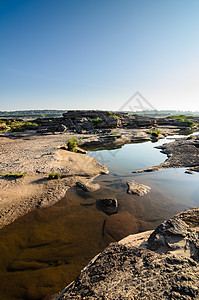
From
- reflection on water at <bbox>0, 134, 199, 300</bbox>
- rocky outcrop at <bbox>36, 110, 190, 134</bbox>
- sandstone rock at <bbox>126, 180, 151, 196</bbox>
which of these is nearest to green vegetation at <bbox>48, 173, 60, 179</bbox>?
reflection on water at <bbox>0, 134, 199, 300</bbox>

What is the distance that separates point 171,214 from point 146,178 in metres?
3.34

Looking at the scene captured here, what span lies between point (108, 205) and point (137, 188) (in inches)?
86.5

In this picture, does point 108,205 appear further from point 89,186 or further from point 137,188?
point 137,188

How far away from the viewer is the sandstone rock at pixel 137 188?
6.94 m

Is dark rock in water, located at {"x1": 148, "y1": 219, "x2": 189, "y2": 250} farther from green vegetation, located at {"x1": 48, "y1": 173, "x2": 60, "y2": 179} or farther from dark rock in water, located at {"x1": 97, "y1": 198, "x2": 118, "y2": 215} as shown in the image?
green vegetation, located at {"x1": 48, "y1": 173, "x2": 60, "y2": 179}

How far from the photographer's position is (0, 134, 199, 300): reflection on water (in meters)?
3.22

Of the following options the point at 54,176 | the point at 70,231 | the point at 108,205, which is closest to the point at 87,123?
the point at 54,176

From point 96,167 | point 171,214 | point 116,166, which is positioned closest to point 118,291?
point 171,214

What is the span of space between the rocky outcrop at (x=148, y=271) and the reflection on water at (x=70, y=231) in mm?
1143

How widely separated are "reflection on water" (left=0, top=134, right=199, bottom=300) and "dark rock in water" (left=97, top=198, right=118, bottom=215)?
224 millimetres

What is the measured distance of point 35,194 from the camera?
6.44m

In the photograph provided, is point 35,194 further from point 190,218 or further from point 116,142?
point 116,142

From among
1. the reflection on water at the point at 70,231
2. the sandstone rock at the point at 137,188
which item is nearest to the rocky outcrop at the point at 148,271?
the reflection on water at the point at 70,231

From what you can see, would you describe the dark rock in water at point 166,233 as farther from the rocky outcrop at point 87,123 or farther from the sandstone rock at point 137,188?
the rocky outcrop at point 87,123
